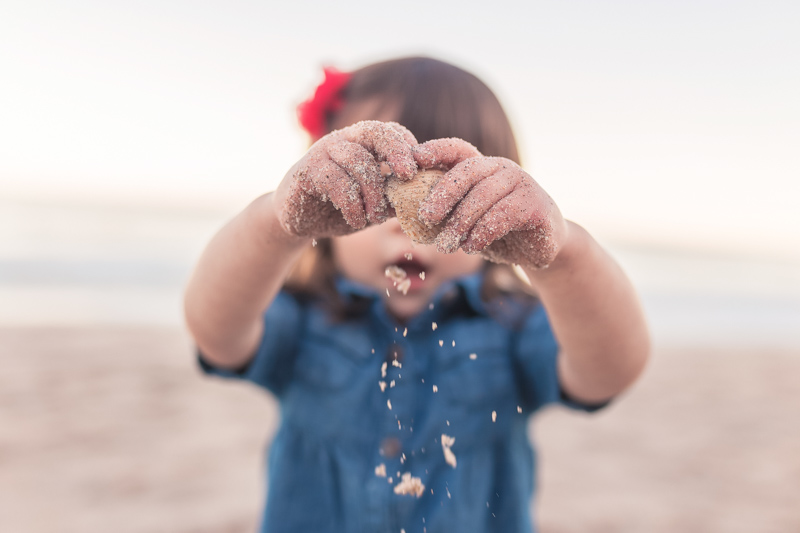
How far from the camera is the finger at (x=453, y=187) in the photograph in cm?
95

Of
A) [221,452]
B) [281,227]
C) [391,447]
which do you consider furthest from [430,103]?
→ [221,452]

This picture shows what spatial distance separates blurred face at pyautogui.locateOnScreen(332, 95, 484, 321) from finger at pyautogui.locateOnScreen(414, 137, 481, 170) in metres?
0.66

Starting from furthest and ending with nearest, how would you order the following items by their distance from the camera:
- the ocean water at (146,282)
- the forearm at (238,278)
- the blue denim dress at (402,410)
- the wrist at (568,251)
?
the ocean water at (146,282) → the blue denim dress at (402,410) → the forearm at (238,278) → the wrist at (568,251)

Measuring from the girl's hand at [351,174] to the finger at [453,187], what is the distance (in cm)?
6

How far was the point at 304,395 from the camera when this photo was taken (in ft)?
6.27

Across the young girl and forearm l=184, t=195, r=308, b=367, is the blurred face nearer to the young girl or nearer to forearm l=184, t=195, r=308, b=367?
the young girl

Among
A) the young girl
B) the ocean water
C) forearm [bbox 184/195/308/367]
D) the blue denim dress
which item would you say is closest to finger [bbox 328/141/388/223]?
forearm [bbox 184/195/308/367]

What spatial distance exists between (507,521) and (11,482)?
2893 mm

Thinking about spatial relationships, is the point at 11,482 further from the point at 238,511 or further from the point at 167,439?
the point at 238,511

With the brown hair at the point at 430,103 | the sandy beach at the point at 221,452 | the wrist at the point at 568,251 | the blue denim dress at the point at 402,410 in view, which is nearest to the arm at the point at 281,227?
the blue denim dress at the point at 402,410

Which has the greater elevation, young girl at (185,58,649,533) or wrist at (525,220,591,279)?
wrist at (525,220,591,279)

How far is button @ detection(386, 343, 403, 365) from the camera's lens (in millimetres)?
1838

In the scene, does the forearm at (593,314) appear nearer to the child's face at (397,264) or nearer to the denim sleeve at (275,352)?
the child's face at (397,264)

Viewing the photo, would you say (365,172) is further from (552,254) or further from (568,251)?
(568,251)
